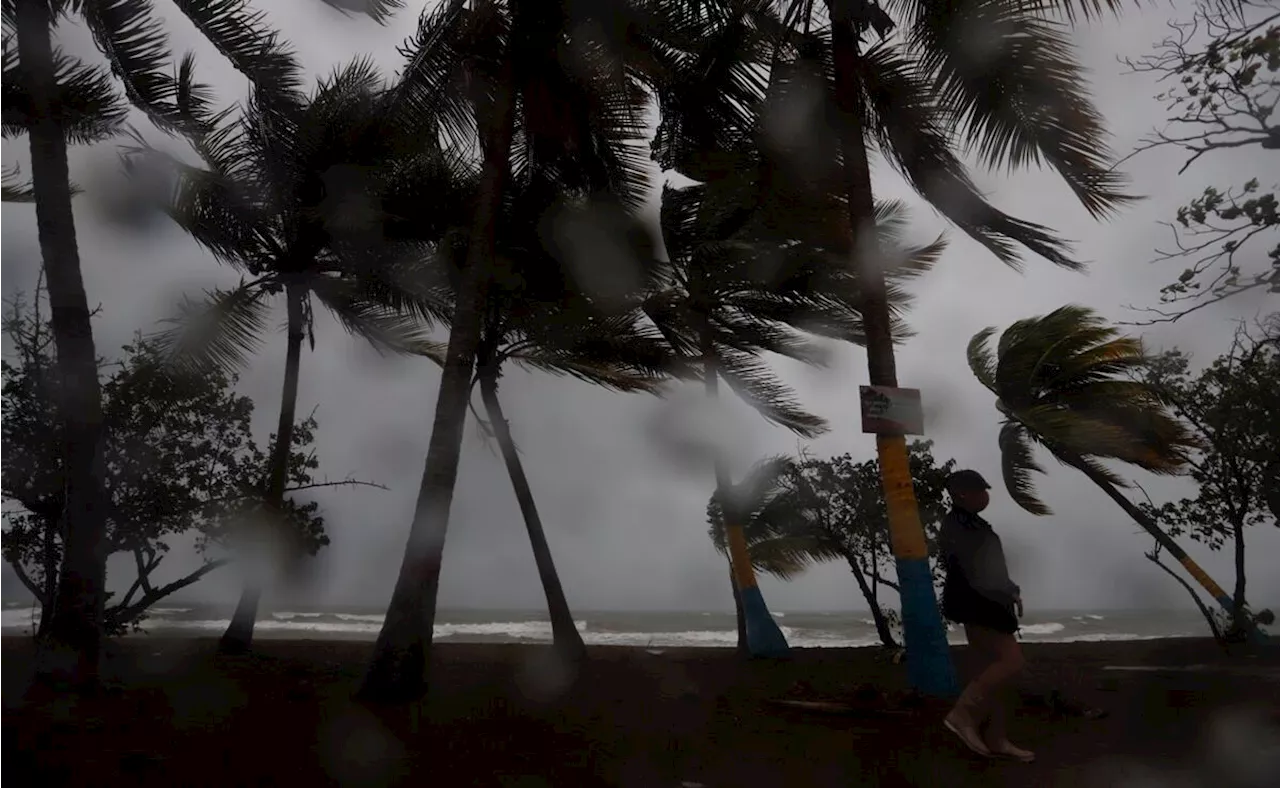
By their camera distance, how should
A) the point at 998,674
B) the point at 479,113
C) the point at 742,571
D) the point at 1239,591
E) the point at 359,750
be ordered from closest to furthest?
the point at 998,674 → the point at 359,750 → the point at 479,113 → the point at 742,571 → the point at 1239,591

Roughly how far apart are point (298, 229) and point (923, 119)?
767 centimetres

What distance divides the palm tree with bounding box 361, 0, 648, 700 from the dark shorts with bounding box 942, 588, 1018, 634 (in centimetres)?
373

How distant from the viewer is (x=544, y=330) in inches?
423

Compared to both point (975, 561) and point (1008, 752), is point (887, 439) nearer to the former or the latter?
point (975, 561)

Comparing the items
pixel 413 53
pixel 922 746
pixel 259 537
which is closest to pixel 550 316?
pixel 413 53

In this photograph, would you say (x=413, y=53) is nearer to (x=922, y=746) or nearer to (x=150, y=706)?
(x=150, y=706)

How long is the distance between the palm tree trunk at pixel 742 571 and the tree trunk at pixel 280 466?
18.7 feet

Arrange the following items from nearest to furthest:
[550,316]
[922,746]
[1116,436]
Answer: [922,746]
[550,316]
[1116,436]

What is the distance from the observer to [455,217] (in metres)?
10.0

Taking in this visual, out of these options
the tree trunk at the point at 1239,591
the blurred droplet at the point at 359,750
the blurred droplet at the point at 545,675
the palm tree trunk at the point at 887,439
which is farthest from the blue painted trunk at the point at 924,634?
the tree trunk at the point at 1239,591

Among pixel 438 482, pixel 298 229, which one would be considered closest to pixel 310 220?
pixel 298 229

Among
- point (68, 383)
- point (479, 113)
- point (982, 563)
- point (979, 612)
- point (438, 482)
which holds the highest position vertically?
point (479, 113)

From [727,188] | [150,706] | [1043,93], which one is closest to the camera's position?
[150,706]

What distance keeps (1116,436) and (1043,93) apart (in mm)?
6436
